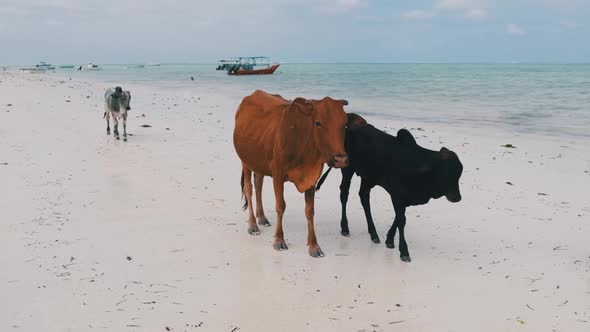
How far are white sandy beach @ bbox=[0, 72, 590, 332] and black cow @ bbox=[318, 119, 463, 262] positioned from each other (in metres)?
0.73

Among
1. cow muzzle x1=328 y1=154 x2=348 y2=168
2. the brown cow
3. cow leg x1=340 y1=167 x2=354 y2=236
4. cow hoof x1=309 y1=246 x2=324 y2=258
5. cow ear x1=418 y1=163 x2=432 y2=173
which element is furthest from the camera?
cow leg x1=340 y1=167 x2=354 y2=236

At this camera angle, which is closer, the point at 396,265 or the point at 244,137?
the point at 396,265

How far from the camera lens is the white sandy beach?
4.28 m

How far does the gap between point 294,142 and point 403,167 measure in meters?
1.20

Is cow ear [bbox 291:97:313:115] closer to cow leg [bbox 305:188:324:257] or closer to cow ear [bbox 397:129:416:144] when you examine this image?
cow leg [bbox 305:188:324:257]

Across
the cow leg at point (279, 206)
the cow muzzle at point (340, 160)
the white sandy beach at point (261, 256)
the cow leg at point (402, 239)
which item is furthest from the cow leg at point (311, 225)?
the cow leg at point (402, 239)

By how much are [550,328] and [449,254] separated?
5.75 feet

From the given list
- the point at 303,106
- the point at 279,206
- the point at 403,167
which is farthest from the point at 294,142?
the point at 403,167

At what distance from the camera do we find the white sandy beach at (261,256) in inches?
169

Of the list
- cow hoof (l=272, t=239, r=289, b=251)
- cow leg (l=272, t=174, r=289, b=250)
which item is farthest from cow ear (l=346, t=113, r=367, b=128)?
cow hoof (l=272, t=239, r=289, b=251)

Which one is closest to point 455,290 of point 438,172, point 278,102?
point 438,172

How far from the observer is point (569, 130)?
58.7 ft

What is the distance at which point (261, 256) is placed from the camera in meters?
5.68

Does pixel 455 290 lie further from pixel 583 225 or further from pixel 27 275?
pixel 27 275
